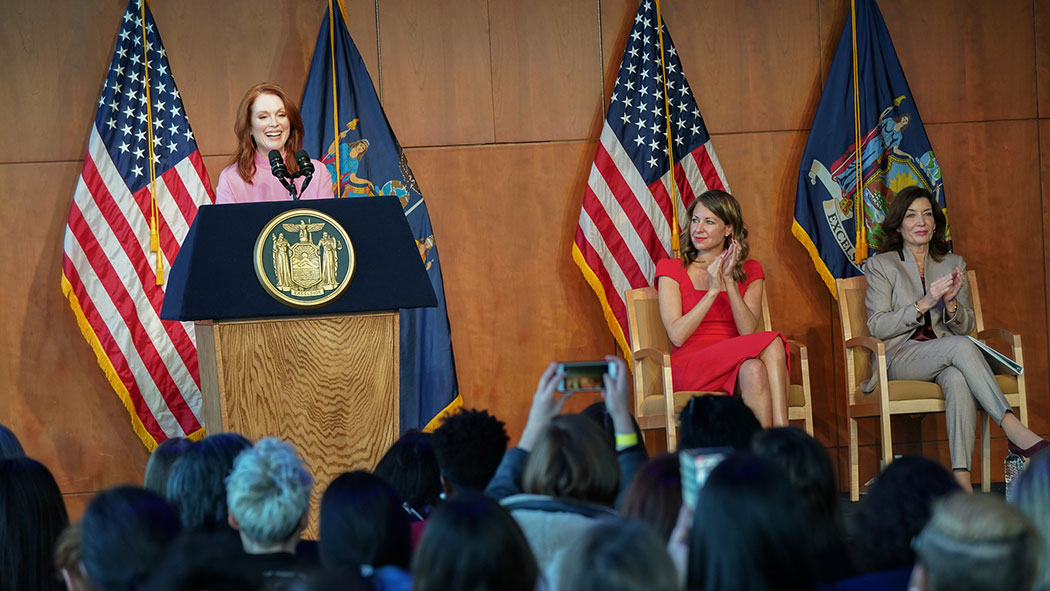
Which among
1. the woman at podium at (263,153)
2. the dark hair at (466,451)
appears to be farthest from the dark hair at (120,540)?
the woman at podium at (263,153)

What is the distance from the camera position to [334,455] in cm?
333

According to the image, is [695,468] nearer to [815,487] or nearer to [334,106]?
[815,487]

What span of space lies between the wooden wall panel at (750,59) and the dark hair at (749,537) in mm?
4300

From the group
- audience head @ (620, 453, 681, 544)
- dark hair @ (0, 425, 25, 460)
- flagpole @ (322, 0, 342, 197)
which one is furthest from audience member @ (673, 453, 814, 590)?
flagpole @ (322, 0, 342, 197)

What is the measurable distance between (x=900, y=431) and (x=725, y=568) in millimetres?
4490

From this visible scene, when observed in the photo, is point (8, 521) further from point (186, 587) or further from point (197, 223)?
point (197, 223)

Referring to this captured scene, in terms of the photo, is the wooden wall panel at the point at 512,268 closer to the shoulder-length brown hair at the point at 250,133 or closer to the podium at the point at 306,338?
the shoulder-length brown hair at the point at 250,133

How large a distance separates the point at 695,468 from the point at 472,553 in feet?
1.45

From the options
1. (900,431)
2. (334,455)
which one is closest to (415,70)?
(334,455)

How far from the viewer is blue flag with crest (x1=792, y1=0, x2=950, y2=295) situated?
5457 millimetres

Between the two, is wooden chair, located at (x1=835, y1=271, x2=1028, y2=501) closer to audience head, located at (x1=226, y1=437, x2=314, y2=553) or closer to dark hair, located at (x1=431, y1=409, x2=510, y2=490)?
dark hair, located at (x1=431, y1=409, x2=510, y2=490)

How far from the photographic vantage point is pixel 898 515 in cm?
192

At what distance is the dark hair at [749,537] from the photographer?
1.52 meters

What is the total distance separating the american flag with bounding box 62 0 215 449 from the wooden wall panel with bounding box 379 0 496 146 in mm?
1052
